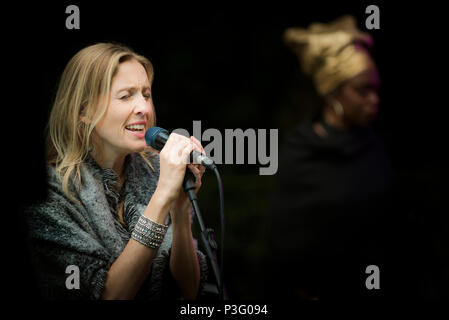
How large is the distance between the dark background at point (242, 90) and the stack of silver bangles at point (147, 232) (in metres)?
0.35

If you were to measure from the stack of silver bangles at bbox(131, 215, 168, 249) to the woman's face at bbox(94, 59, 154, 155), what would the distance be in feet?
0.88

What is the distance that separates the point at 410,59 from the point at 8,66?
2312 millimetres

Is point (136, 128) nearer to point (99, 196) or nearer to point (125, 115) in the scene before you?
point (125, 115)

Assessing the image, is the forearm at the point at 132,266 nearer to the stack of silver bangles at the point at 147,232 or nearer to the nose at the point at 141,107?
the stack of silver bangles at the point at 147,232

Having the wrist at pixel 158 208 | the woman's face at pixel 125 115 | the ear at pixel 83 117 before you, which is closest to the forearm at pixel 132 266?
the wrist at pixel 158 208

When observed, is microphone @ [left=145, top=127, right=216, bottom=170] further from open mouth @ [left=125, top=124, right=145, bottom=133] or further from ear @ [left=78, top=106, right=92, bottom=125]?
ear @ [left=78, top=106, right=92, bottom=125]

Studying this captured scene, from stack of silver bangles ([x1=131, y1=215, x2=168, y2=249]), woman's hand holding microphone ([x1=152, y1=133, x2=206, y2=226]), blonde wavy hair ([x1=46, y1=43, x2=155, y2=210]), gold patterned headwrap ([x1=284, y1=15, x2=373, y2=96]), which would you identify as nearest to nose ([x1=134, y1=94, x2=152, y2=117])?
blonde wavy hair ([x1=46, y1=43, x2=155, y2=210])

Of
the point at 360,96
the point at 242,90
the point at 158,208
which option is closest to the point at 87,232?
the point at 158,208

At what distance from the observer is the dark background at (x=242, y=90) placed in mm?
1872

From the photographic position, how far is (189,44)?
10.6 feet

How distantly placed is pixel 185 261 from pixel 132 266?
27 centimetres
